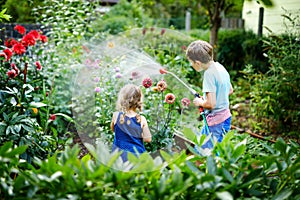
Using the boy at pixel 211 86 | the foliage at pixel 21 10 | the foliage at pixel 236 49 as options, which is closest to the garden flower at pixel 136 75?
the boy at pixel 211 86

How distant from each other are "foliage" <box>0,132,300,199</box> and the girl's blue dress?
1078 mm

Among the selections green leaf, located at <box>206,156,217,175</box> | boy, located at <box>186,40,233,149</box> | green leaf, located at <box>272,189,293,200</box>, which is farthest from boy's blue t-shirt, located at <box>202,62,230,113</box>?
green leaf, located at <box>272,189,293,200</box>

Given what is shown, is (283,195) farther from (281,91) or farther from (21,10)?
(21,10)

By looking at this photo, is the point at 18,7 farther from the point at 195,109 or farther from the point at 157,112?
the point at 157,112

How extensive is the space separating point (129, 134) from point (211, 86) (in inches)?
29.2

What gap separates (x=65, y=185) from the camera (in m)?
2.21

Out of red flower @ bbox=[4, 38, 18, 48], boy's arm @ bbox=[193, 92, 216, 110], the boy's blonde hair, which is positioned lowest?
boy's arm @ bbox=[193, 92, 216, 110]

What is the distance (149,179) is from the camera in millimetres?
2305

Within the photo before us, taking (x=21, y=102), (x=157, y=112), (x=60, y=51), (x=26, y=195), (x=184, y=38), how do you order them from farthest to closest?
(x=184, y=38), (x=60, y=51), (x=157, y=112), (x=21, y=102), (x=26, y=195)

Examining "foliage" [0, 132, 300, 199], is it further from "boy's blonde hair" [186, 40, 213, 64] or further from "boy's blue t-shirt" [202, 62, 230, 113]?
"boy's blonde hair" [186, 40, 213, 64]

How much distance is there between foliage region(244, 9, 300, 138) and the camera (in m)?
5.73

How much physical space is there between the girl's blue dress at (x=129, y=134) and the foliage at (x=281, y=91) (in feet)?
9.23

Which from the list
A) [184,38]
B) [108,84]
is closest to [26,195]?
[108,84]

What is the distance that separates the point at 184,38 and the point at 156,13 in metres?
13.3
